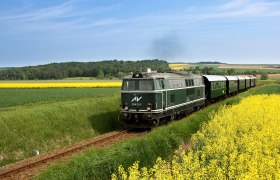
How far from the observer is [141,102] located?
21.3m

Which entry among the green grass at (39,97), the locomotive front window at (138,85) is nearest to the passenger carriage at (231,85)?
the green grass at (39,97)

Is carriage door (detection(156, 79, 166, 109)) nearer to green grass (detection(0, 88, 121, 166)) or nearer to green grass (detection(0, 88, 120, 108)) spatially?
green grass (detection(0, 88, 121, 166))

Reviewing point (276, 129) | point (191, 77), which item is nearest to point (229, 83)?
point (191, 77)

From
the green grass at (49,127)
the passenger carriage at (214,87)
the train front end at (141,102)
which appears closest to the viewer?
the green grass at (49,127)

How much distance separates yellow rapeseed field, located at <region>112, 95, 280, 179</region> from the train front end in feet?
17.3

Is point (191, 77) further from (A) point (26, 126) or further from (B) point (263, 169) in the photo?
(B) point (263, 169)

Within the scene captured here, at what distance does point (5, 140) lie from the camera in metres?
18.3

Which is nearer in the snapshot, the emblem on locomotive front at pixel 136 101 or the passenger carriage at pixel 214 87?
the emblem on locomotive front at pixel 136 101

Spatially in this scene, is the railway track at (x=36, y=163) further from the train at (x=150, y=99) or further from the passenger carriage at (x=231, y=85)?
the passenger carriage at (x=231, y=85)

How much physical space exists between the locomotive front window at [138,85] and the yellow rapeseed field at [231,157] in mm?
5735

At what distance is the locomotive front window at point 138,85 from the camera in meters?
21.2

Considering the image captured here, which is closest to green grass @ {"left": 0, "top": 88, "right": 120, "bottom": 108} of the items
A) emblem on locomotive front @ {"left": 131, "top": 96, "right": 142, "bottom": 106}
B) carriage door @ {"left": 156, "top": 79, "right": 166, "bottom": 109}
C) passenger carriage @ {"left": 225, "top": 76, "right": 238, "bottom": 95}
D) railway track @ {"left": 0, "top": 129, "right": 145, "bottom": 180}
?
passenger carriage @ {"left": 225, "top": 76, "right": 238, "bottom": 95}

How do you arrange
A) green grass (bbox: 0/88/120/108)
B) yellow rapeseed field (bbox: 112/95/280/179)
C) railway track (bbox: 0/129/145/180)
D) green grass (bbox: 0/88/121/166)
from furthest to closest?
green grass (bbox: 0/88/120/108)
green grass (bbox: 0/88/121/166)
railway track (bbox: 0/129/145/180)
yellow rapeseed field (bbox: 112/95/280/179)

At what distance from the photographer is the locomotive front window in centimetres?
2117
